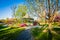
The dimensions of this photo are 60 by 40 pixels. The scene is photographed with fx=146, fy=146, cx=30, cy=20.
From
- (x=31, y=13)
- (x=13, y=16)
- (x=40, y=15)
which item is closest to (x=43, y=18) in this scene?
(x=40, y=15)

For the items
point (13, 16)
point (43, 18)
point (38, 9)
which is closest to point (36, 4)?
point (38, 9)

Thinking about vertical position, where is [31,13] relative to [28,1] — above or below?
below

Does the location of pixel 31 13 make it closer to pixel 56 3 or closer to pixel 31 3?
pixel 31 3

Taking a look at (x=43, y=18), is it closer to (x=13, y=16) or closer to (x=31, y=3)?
(x=31, y=3)

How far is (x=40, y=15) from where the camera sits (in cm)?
2381

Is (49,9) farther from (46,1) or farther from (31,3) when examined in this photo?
(31,3)

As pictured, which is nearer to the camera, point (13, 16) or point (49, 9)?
point (49, 9)

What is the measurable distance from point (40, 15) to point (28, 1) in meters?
3.00

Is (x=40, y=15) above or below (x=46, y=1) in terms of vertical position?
below

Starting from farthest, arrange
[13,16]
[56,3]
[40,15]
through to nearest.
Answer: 1. [13,16]
2. [40,15]
3. [56,3]

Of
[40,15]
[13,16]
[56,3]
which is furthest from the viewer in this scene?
[13,16]

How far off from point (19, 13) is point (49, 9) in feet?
156

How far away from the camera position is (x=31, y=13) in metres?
23.5

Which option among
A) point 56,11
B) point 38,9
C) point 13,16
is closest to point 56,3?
point 56,11
